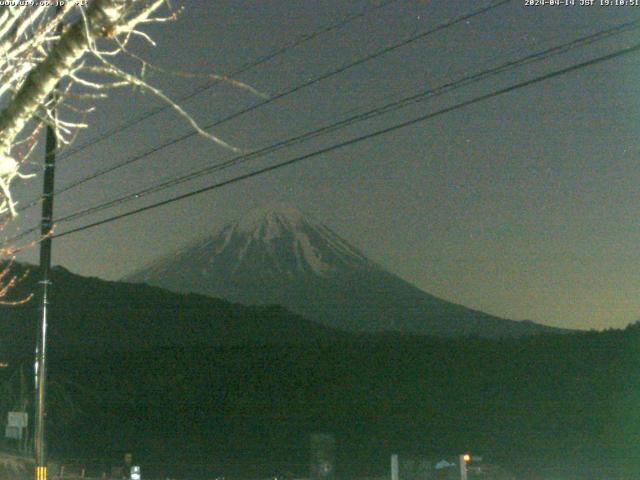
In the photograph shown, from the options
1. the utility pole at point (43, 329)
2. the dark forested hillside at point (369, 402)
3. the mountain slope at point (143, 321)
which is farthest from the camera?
the mountain slope at point (143, 321)

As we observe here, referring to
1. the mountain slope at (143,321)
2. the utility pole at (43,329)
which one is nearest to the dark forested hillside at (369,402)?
the mountain slope at (143,321)

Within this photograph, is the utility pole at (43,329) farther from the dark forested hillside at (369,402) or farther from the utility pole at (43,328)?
the dark forested hillside at (369,402)

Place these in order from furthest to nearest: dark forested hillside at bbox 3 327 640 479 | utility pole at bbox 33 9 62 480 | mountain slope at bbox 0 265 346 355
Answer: mountain slope at bbox 0 265 346 355 → dark forested hillside at bbox 3 327 640 479 → utility pole at bbox 33 9 62 480

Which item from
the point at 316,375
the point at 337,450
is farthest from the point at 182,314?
the point at 337,450

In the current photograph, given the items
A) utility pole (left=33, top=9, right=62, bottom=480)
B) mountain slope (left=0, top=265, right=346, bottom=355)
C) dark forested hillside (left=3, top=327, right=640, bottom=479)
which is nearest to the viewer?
utility pole (left=33, top=9, right=62, bottom=480)

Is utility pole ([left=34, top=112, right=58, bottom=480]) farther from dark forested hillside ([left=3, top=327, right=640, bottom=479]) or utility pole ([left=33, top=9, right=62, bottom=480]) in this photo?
dark forested hillside ([left=3, top=327, right=640, bottom=479])

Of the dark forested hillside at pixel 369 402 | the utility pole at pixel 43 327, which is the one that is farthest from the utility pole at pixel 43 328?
the dark forested hillside at pixel 369 402

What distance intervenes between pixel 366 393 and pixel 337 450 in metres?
17.5

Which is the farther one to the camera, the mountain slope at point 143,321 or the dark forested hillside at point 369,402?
the mountain slope at point 143,321

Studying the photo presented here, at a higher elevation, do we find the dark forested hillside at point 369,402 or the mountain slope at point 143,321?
the mountain slope at point 143,321

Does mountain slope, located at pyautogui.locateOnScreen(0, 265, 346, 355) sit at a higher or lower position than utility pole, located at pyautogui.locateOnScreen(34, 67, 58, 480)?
higher

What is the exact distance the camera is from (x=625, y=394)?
219 feet

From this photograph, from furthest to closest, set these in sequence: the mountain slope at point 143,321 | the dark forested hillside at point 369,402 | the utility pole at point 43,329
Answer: the mountain slope at point 143,321 → the dark forested hillside at point 369,402 → the utility pole at point 43,329

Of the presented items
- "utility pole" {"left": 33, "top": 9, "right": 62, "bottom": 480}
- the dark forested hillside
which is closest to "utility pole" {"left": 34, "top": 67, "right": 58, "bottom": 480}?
"utility pole" {"left": 33, "top": 9, "right": 62, "bottom": 480}
